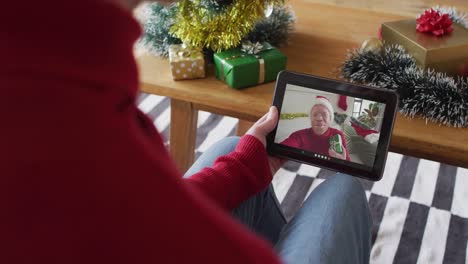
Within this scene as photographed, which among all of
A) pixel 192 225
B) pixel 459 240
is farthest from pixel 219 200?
pixel 459 240

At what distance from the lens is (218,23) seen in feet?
3.34

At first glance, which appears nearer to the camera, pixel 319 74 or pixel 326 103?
pixel 326 103

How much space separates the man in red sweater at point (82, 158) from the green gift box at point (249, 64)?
0.63 meters

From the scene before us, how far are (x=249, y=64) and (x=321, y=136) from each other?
20cm

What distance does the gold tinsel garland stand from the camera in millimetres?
1012

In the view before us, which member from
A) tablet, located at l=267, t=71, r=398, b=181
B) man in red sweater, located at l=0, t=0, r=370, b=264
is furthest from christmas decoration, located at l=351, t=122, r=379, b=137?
man in red sweater, located at l=0, t=0, r=370, b=264

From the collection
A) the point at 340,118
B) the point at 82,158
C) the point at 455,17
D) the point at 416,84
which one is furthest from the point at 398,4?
the point at 82,158

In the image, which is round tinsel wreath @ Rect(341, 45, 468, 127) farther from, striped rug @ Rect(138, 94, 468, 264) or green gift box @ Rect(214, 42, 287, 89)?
striped rug @ Rect(138, 94, 468, 264)

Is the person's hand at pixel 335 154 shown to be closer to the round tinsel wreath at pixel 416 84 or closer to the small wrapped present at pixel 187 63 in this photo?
the round tinsel wreath at pixel 416 84

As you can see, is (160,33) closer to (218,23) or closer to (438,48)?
(218,23)

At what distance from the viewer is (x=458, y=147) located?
0.84 metres

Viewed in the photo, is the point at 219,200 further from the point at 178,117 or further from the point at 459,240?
the point at 459,240

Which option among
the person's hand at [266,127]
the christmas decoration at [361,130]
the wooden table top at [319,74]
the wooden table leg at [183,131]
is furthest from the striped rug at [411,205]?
the christmas decoration at [361,130]

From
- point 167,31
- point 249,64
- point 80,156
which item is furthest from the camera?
point 167,31
